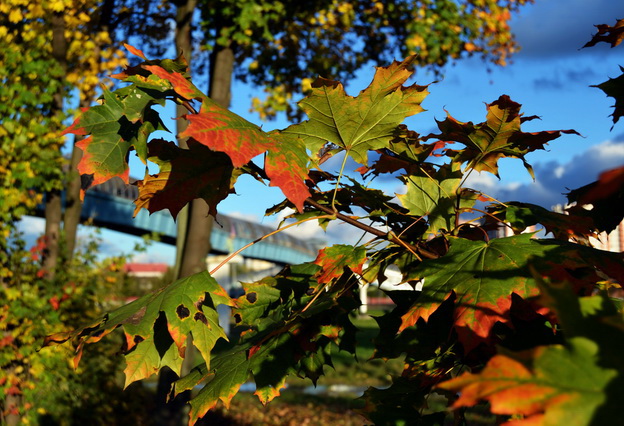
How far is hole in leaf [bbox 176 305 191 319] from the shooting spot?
142cm

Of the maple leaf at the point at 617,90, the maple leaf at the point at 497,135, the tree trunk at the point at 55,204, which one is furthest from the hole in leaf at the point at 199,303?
the tree trunk at the point at 55,204

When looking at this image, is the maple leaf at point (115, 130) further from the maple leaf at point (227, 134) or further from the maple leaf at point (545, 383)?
the maple leaf at point (545, 383)

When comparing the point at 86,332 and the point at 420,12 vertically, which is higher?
the point at 420,12

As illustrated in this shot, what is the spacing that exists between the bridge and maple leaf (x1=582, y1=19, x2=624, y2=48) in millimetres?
14817

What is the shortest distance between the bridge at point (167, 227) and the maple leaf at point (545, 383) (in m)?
15.5

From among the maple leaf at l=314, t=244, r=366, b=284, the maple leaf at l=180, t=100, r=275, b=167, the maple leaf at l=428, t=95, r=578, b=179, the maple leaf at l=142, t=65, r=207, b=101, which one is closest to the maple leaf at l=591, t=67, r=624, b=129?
the maple leaf at l=428, t=95, r=578, b=179

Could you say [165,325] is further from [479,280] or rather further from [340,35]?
[340,35]

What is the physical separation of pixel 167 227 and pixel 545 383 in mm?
26102

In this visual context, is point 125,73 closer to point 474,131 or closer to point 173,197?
point 173,197

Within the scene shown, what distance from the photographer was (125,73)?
139cm

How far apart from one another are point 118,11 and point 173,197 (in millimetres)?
9006

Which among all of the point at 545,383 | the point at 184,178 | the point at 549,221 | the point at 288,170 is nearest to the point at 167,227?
the point at 184,178

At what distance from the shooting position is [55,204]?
7.35 meters

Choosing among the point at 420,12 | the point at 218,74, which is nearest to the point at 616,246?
the point at 420,12
